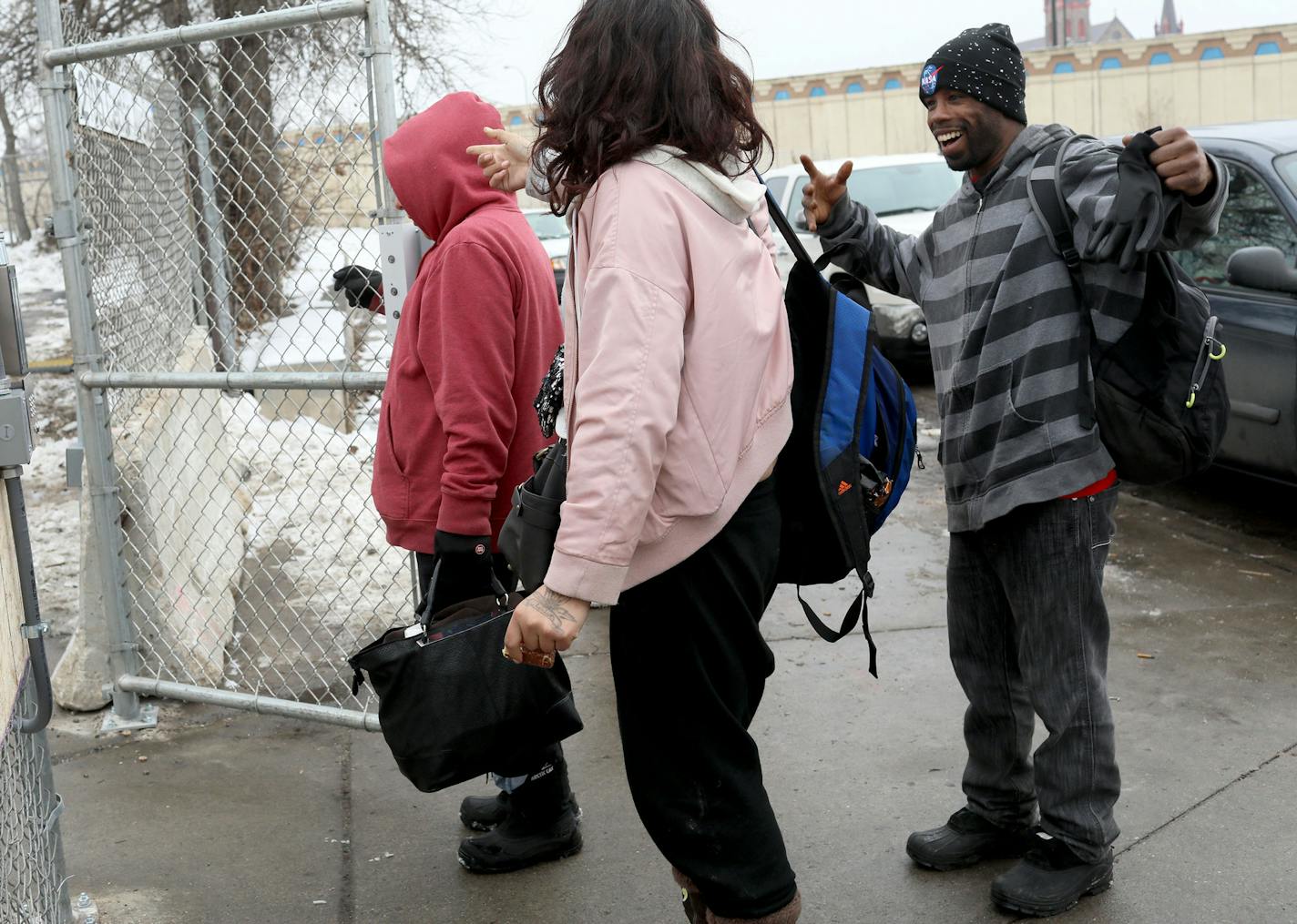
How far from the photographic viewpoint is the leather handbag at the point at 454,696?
266cm

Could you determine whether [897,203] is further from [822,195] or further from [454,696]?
[454,696]

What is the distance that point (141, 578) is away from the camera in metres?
Result: 4.39

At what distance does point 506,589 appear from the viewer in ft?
10.4

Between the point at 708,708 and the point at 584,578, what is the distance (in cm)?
42

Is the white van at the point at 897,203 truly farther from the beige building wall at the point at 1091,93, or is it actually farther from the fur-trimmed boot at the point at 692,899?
the beige building wall at the point at 1091,93

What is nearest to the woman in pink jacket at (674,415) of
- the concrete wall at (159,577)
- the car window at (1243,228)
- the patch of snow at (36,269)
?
the concrete wall at (159,577)

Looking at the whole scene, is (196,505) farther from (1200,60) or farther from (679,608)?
(1200,60)

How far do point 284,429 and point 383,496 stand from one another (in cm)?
476

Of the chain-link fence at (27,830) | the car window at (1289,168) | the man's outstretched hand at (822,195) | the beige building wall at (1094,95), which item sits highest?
the beige building wall at (1094,95)

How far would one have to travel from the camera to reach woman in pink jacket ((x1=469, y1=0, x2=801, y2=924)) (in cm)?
208

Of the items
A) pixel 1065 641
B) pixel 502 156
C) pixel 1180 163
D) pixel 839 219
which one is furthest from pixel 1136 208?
pixel 502 156

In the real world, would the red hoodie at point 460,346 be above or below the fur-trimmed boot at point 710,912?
above

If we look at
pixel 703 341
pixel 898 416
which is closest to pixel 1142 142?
pixel 898 416

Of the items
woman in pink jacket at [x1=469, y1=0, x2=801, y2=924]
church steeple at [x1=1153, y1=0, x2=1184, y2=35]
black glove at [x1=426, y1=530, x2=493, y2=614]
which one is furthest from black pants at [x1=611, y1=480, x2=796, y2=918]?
church steeple at [x1=1153, y1=0, x2=1184, y2=35]
